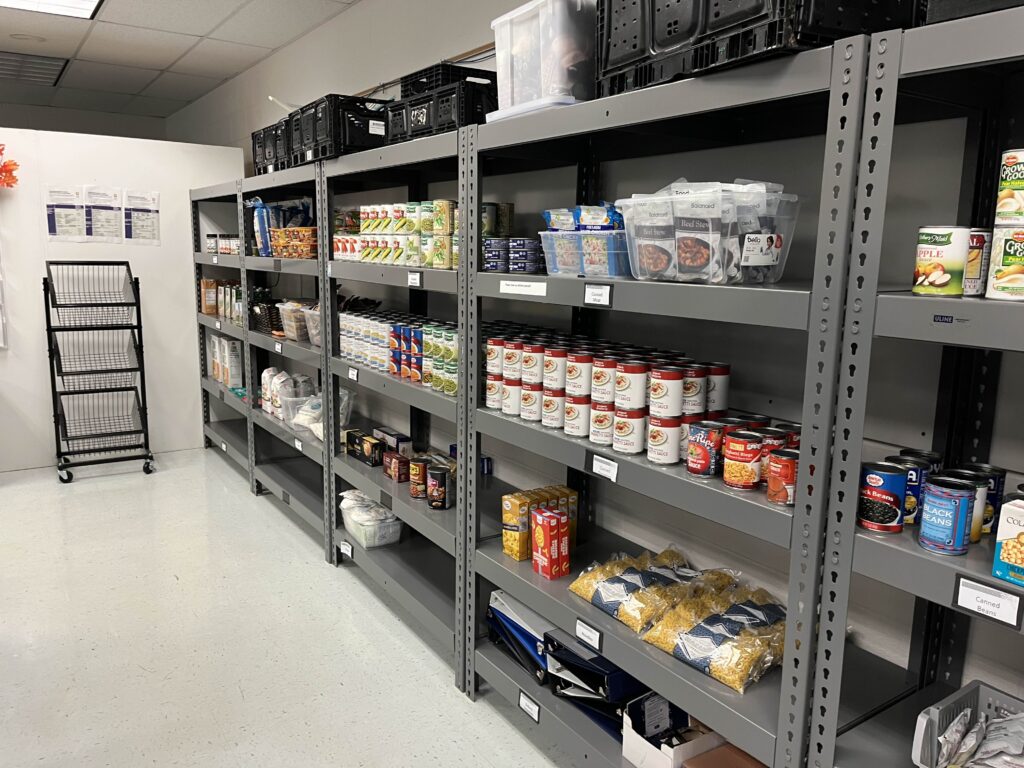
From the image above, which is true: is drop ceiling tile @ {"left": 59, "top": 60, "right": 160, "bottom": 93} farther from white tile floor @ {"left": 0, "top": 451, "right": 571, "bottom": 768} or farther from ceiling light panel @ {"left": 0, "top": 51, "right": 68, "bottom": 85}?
white tile floor @ {"left": 0, "top": 451, "right": 571, "bottom": 768}

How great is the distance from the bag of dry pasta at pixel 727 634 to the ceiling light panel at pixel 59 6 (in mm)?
4875

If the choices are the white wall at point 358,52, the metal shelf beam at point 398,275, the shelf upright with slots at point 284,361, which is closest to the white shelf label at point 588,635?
the metal shelf beam at point 398,275

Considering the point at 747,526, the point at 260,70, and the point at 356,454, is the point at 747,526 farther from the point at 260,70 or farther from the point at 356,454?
the point at 260,70

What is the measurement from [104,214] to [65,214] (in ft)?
0.80

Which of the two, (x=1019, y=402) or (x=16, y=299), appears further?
(x=16, y=299)

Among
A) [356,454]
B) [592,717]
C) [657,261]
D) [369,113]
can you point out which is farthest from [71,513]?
[657,261]

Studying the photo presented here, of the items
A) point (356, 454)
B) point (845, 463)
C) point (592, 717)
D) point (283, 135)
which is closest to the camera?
point (845, 463)

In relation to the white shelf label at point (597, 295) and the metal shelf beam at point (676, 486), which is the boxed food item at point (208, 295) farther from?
the white shelf label at point (597, 295)

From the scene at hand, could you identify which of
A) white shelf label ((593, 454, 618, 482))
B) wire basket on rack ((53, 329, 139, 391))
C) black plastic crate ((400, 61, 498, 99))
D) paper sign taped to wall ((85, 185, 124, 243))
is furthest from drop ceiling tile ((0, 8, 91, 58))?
white shelf label ((593, 454, 618, 482))

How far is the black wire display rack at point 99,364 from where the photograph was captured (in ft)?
16.9

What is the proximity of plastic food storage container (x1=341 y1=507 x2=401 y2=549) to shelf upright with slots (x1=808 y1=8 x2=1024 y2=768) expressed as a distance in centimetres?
211

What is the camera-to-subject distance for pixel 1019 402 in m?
1.52

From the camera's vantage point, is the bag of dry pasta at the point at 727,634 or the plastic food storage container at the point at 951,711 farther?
the bag of dry pasta at the point at 727,634

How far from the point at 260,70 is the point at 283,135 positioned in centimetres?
247
